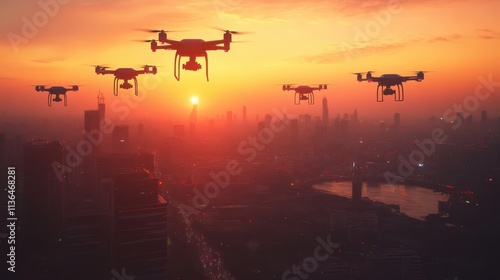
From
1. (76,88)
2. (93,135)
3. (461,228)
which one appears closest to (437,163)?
(461,228)

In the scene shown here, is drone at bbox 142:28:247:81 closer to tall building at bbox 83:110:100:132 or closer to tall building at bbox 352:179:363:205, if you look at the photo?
tall building at bbox 352:179:363:205

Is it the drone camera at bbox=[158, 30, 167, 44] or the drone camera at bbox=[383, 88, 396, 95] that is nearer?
the drone camera at bbox=[158, 30, 167, 44]

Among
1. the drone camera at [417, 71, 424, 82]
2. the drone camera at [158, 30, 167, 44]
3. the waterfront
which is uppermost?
the drone camera at [158, 30, 167, 44]

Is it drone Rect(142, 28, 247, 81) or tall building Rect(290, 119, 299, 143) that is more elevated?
drone Rect(142, 28, 247, 81)

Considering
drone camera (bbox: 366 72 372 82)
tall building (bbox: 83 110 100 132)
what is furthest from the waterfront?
tall building (bbox: 83 110 100 132)

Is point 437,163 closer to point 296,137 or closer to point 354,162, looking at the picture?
point 354,162

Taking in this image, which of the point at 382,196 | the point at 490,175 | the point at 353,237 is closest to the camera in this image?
the point at 353,237

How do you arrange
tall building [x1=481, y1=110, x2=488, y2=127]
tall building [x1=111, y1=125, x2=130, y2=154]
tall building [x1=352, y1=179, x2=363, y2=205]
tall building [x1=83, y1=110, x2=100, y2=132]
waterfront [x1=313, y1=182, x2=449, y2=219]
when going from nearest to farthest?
1. waterfront [x1=313, y1=182, x2=449, y2=219]
2. tall building [x1=352, y1=179, x2=363, y2=205]
3. tall building [x1=83, y1=110, x2=100, y2=132]
4. tall building [x1=111, y1=125, x2=130, y2=154]
5. tall building [x1=481, y1=110, x2=488, y2=127]

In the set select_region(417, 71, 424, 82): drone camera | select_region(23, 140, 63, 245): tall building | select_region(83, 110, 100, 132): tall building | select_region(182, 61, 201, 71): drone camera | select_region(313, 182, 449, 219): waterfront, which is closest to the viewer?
select_region(182, 61, 201, 71): drone camera
